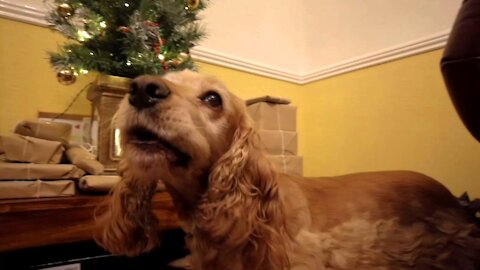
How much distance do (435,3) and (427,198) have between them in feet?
3.53

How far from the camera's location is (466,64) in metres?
0.54

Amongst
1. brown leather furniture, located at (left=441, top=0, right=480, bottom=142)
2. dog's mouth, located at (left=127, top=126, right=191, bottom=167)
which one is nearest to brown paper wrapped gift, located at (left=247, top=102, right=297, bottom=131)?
dog's mouth, located at (left=127, top=126, right=191, bottom=167)

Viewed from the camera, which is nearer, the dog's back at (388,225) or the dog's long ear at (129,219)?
the dog's long ear at (129,219)

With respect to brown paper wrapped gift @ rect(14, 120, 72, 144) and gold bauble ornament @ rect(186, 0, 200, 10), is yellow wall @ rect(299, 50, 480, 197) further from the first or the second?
brown paper wrapped gift @ rect(14, 120, 72, 144)

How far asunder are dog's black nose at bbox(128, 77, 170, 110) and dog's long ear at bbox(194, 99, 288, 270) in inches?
9.5

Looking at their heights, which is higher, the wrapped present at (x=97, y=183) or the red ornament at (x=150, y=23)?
the red ornament at (x=150, y=23)

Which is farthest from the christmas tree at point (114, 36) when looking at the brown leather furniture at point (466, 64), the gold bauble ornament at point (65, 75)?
the brown leather furniture at point (466, 64)

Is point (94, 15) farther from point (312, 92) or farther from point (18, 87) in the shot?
point (312, 92)

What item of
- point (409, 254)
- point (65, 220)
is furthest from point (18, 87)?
point (409, 254)

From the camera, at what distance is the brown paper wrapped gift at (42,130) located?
1164mm

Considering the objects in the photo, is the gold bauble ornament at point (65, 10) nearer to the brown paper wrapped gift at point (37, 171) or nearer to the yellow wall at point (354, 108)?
the yellow wall at point (354, 108)

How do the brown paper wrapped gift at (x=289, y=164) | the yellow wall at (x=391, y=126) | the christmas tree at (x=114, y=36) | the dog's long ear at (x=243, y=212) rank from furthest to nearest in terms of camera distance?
1. the brown paper wrapped gift at (x=289, y=164)
2. the yellow wall at (x=391, y=126)
3. the christmas tree at (x=114, y=36)
4. the dog's long ear at (x=243, y=212)

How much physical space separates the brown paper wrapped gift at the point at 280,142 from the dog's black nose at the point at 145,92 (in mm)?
1026

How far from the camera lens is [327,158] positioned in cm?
227
